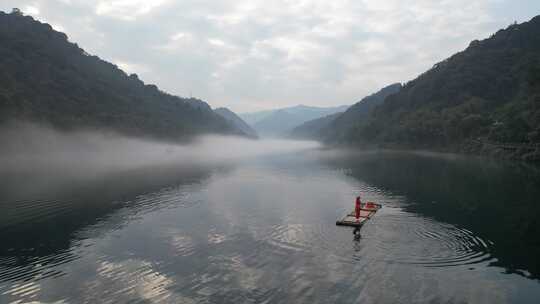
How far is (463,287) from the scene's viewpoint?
20.0 m

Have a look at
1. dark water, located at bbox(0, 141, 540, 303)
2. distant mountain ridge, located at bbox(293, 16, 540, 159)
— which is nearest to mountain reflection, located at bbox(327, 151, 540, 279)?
dark water, located at bbox(0, 141, 540, 303)

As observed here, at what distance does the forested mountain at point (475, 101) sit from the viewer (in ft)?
309

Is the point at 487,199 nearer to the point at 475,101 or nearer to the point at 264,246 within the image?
the point at 264,246

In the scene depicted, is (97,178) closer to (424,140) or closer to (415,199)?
(415,199)

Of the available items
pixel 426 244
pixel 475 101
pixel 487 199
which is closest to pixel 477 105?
pixel 475 101

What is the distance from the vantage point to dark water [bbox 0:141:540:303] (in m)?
19.8

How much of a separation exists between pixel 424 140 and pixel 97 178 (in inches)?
4671

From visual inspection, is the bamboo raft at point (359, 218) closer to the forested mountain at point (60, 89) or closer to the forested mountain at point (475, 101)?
the forested mountain at point (475, 101)

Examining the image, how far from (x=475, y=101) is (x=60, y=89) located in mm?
138591

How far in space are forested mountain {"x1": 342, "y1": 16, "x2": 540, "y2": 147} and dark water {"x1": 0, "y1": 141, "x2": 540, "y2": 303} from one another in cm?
4867

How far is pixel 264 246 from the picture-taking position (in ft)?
89.5

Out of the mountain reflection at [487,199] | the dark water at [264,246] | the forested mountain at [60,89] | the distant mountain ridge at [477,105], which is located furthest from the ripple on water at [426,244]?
the forested mountain at [60,89]

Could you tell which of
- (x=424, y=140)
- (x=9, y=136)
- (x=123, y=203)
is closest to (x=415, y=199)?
(x=123, y=203)

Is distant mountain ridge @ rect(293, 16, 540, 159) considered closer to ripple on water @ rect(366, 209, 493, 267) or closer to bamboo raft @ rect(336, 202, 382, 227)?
bamboo raft @ rect(336, 202, 382, 227)
